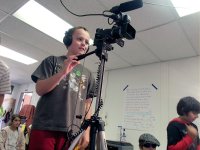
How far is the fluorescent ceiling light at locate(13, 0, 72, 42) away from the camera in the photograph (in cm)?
244

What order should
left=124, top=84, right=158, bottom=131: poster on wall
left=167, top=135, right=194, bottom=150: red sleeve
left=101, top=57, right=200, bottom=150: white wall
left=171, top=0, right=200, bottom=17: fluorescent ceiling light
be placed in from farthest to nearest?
left=124, top=84, right=158, bottom=131: poster on wall, left=101, top=57, right=200, bottom=150: white wall, left=171, top=0, right=200, bottom=17: fluorescent ceiling light, left=167, top=135, right=194, bottom=150: red sleeve

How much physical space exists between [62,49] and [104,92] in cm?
129

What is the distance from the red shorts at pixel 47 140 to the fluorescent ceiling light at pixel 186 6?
183 centimetres

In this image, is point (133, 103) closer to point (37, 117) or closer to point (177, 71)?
point (177, 71)

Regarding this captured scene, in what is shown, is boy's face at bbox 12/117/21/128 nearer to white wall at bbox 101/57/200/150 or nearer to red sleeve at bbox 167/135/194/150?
white wall at bbox 101/57/200/150

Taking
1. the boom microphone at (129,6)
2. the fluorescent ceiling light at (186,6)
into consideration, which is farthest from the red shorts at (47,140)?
the fluorescent ceiling light at (186,6)

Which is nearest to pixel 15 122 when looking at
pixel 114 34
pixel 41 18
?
pixel 41 18

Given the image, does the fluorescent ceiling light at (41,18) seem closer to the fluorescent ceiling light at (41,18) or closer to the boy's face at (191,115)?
the fluorescent ceiling light at (41,18)

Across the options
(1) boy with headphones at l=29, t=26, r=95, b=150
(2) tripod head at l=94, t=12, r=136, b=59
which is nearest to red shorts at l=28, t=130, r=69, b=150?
(1) boy with headphones at l=29, t=26, r=95, b=150

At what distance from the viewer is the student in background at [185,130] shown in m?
1.37

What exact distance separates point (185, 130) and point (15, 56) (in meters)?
3.83

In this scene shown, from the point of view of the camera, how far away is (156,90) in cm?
329

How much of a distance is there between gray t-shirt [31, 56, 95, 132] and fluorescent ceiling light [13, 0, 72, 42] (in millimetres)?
1666

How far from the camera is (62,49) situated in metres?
3.45
